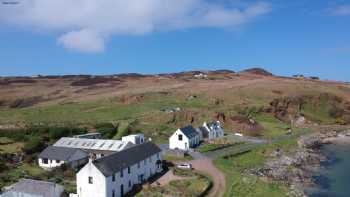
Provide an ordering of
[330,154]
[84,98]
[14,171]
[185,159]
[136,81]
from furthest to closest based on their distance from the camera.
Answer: [136,81] → [84,98] → [330,154] → [185,159] → [14,171]

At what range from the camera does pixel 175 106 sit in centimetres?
9719

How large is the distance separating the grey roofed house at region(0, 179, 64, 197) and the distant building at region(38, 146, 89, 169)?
12.9 m

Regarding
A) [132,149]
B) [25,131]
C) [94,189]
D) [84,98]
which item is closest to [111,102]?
[84,98]

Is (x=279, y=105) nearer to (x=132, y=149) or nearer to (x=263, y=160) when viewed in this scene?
(x=263, y=160)

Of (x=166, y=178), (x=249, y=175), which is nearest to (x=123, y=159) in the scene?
(x=166, y=178)

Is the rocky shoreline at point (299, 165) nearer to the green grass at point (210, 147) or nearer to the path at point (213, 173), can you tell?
the path at point (213, 173)

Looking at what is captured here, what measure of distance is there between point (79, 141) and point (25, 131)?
54.9ft

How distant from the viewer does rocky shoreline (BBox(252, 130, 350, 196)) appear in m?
46.7

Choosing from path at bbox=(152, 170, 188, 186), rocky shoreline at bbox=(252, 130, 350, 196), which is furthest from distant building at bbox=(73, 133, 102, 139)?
rocky shoreline at bbox=(252, 130, 350, 196)

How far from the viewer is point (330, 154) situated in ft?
217

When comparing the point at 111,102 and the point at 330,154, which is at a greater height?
the point at 111,102

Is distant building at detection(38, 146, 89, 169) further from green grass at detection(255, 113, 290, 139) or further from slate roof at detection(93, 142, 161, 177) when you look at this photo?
green grass at detection(255, 113, 290, 139)

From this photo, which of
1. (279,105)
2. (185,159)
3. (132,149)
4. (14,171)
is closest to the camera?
(132,149)

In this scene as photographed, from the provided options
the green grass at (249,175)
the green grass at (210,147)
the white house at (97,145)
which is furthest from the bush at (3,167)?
the green grass at (210,147)
